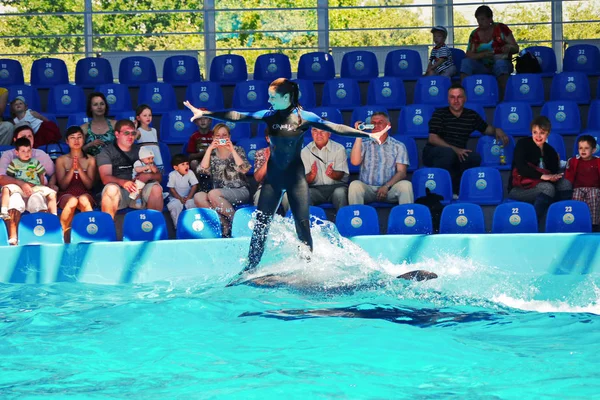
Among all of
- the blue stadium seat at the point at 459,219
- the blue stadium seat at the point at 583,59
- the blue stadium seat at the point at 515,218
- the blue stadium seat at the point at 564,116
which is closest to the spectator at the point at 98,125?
the blue stadium seat at the point at 459,219

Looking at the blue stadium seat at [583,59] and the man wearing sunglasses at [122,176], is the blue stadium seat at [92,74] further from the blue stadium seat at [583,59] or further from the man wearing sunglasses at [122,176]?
the blue stadium seat at [583,59]

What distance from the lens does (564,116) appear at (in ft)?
36.2

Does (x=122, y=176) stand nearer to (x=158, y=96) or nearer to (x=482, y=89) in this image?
(x=158, y=96)

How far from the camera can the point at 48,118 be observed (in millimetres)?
11180

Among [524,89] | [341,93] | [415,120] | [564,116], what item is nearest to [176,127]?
[341,93]

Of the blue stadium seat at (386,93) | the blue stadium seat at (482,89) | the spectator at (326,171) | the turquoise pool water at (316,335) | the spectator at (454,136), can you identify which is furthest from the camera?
the blue stadium seat at (386,93)

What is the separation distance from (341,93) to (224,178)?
2585mm

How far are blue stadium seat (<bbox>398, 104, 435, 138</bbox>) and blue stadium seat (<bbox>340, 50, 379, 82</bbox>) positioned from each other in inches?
68.0

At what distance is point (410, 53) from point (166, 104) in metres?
3.54

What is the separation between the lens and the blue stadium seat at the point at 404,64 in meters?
12.5

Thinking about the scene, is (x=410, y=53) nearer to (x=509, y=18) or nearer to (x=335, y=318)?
(x=335, y=318)

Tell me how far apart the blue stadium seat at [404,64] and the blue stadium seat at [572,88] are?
6.17ft

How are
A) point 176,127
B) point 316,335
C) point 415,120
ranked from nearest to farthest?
point 316,335 < point 415,120 < point 176,127

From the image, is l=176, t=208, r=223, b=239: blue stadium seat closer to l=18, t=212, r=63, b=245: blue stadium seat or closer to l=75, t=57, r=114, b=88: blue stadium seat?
l=18, t=212, r=63, b=245: blue stadium seat
